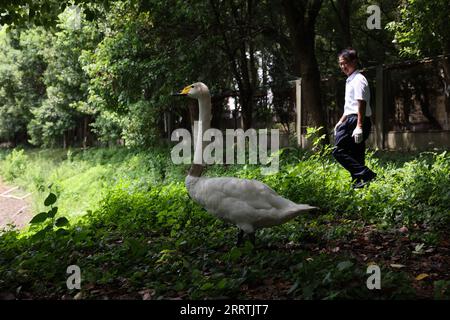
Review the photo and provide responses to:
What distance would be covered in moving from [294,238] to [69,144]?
84.4ft

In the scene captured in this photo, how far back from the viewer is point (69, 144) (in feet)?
93.5

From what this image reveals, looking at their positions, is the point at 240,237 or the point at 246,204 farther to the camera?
the point at 240,237

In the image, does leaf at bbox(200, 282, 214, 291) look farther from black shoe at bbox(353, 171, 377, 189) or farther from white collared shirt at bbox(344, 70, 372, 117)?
white collared shirt at bbox(344, 70, 372, 117)

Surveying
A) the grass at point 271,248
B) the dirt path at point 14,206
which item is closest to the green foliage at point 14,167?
the dirt path at point 14,206

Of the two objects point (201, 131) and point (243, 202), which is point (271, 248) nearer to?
point (243, 202)

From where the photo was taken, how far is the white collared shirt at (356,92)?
623 centimetres

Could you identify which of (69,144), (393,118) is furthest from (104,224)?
(69,144)

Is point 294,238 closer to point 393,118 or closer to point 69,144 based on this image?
point 393,118

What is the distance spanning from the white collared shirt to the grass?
104 cm

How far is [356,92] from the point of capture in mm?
6293

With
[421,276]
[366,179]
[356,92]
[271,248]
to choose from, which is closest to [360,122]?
[356,92]

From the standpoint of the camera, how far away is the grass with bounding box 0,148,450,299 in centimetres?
343

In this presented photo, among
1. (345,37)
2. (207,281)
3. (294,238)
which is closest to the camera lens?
(207,281)

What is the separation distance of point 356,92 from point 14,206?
15.4m
